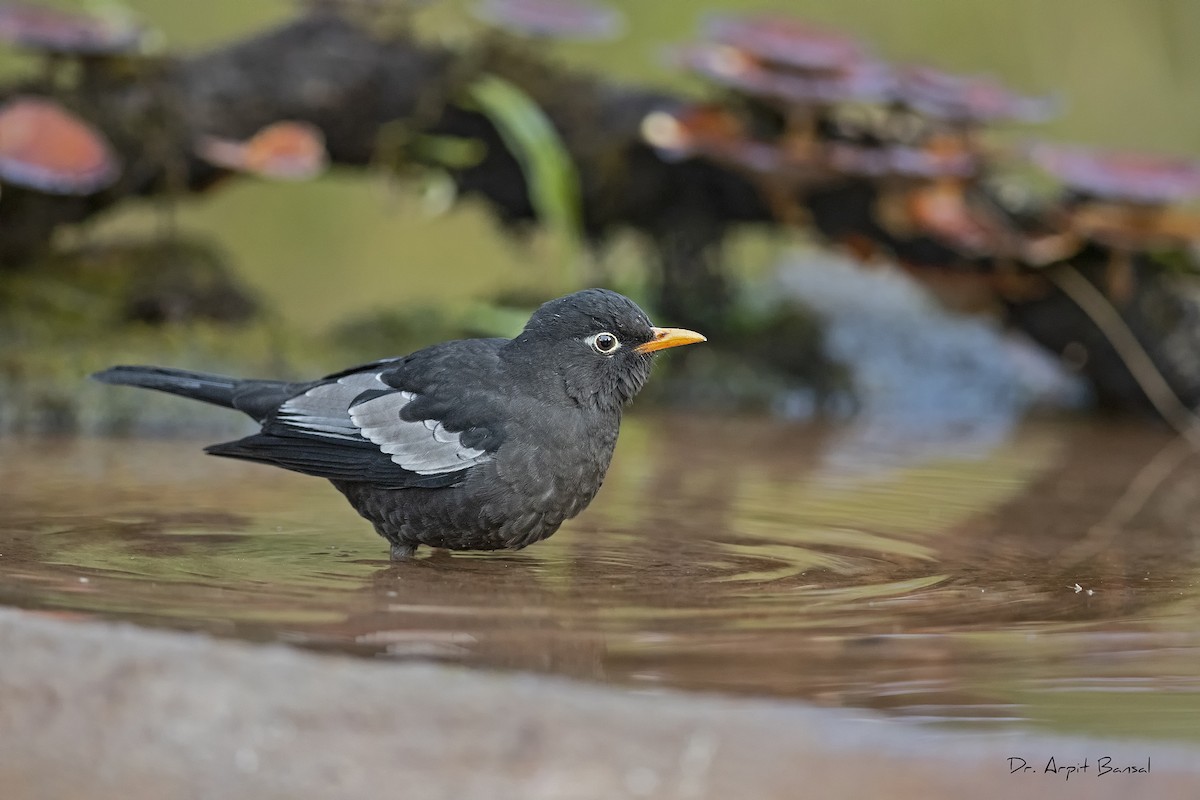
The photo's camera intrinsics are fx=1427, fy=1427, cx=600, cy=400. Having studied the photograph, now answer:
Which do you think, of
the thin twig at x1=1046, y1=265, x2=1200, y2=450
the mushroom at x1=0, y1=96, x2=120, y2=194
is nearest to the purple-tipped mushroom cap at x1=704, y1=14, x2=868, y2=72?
the thin twig at x1=1046, y1=265, x2=1200, y2=450

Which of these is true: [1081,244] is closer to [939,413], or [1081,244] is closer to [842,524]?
[939,413]

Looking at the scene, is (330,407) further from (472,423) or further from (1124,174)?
(1124,174)

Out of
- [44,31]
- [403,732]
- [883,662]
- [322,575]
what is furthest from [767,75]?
[403,732]

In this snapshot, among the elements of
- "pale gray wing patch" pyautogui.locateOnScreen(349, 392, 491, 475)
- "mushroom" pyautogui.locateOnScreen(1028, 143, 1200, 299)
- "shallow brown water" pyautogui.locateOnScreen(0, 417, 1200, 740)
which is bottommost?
"shallow brown water" pyautogui.locateOnScreen(0, 417, 1200, 740)

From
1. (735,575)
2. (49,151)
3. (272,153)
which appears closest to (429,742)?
(735,575)

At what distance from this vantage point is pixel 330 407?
3.52 m

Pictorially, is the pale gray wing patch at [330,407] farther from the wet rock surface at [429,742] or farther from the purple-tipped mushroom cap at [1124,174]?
the purple-tipped mushroom cap at [1124,174]

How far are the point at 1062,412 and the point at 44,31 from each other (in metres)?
4.81

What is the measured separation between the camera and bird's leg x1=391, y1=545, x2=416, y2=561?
3232mm

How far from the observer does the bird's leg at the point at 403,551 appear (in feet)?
10.6

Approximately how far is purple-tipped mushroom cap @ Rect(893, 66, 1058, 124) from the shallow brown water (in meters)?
1.83

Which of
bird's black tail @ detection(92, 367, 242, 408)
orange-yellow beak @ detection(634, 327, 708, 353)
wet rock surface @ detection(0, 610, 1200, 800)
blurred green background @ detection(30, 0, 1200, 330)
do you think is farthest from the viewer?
blurred green background @ detection(30, 0, 1200, 330)

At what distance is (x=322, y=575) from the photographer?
2.77m

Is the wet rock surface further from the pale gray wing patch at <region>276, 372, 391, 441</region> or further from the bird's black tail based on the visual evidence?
the bird's black tail
